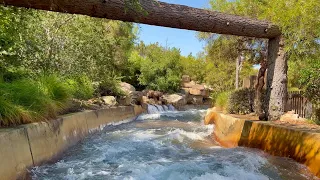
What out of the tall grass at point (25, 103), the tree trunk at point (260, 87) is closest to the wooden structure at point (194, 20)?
the tree trunk at point (260, 87)

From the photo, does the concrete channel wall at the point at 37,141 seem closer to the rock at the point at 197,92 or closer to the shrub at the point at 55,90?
the shrub at the point at 55,90

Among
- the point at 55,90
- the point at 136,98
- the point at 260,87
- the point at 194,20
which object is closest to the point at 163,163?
the point at 194,20

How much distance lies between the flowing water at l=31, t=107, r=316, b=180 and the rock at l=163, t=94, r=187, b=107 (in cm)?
1424

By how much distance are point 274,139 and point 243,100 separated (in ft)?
13.4

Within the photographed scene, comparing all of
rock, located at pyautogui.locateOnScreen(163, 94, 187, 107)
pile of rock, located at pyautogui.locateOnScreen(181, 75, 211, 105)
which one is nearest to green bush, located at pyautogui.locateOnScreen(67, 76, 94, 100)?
rock, located at pyautogui.locateOnScreen(163, 94, 187, 107)

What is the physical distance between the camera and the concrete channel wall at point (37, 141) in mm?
4422

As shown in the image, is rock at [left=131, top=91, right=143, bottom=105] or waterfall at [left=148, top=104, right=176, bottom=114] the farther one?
waterfall at [left=148, top=104, right=176, bottom=114]

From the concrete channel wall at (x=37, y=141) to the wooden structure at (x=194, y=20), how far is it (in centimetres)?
204

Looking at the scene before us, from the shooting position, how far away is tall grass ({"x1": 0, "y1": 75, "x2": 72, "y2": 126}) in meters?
5.11

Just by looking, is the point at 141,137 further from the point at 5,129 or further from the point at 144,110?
the point at 144,110

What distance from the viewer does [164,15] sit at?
6.20 m

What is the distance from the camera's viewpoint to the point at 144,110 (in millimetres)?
18578

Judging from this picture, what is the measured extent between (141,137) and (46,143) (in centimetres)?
393

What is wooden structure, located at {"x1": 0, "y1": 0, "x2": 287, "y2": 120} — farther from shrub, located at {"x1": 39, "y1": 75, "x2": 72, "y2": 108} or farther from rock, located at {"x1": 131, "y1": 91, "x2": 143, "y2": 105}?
rock, located at {"x1": 131, "y1": 91, "x2": 143, "y2": 105}
